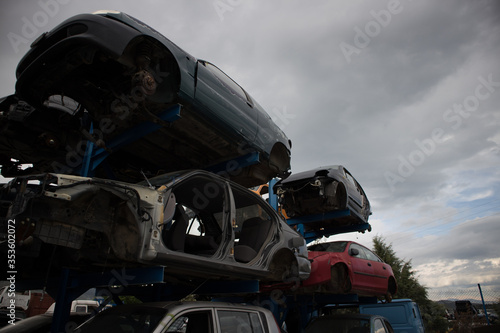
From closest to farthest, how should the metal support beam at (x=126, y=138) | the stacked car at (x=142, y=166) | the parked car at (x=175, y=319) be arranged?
the parked car at (x=175, y=319) < the stacked car at (x=142, y=166) < the metal support beam at (x=126, y=138)

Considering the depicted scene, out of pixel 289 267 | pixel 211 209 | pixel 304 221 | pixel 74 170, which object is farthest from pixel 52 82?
pixel 304 221

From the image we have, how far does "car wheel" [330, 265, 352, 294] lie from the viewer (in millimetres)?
6340

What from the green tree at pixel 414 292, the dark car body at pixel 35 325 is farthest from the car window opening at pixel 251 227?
the green tree at pixel 414 292

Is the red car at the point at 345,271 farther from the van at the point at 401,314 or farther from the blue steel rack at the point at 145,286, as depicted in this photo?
the van at the point at 401,314

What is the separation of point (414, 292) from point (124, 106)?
16.8m

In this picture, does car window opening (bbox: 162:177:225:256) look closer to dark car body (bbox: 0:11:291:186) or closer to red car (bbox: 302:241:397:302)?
dark car body (bbox: 0:11:291:186)

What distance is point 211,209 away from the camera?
17.4ft

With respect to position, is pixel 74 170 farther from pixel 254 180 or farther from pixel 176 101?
pixel 254 180

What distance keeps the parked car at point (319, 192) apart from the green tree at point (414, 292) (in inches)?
394

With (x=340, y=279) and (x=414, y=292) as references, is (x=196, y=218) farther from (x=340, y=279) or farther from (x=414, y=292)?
(x=414, y=292)

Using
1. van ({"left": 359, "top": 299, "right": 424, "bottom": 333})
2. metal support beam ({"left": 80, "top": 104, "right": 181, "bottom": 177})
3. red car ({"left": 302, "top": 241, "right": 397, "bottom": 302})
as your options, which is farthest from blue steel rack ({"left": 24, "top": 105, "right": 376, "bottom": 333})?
van ({"left": 359, "top": 299, "right": 424, "bottom": 333})

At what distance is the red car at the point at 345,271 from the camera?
6.05m

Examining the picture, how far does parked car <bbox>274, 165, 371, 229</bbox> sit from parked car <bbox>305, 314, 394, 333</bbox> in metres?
2.71

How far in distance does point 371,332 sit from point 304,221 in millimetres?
3750
